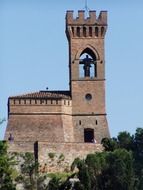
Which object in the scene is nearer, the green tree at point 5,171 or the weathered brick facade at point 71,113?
the green tree at point 5,171

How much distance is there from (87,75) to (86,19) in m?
3.71

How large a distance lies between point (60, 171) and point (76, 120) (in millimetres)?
4802

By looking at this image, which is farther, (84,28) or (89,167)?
(84,28)

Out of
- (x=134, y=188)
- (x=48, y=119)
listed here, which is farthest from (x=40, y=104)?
(x=134, y=188)

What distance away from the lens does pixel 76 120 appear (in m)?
152

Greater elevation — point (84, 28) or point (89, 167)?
point (84, 28)

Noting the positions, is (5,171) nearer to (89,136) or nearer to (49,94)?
(49,94)

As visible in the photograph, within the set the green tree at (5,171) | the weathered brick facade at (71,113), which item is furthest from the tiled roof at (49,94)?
the green tree at (5,171)

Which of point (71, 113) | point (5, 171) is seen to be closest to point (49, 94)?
point (71, 113)

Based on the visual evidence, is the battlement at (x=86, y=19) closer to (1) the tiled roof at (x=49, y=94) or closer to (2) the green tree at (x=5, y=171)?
(1) the tiled roof at (x=49, y=94)

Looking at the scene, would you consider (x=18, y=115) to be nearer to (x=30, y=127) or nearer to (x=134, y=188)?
(x=30, y=127)

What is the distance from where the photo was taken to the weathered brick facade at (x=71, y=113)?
151125mm

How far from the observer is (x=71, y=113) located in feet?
500

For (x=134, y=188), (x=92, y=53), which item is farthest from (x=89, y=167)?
(x=92, y=53)
